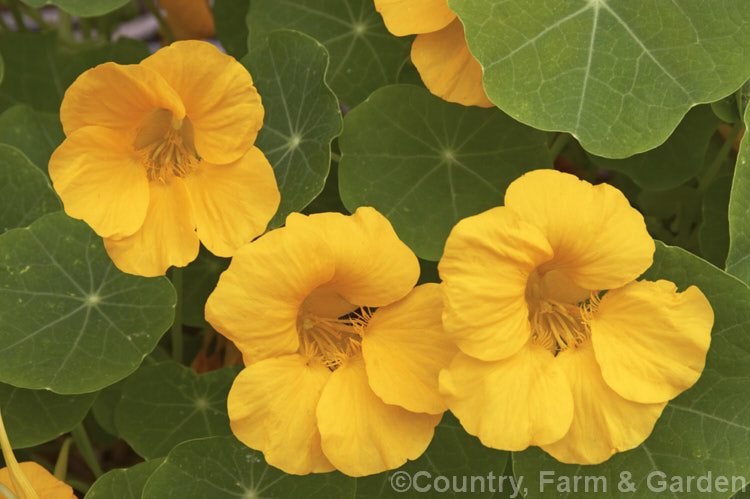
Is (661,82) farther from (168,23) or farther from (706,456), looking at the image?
(168,23)

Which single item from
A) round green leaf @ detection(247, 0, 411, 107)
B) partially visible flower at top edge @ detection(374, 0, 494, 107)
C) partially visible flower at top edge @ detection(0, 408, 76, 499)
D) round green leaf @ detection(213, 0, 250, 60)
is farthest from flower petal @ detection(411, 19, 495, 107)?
partially visible flower at top edge @ detection(0, 408, 76, 499)

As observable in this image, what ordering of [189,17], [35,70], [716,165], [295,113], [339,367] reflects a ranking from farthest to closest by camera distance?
[189,17], [35,70], [716,165], [295,113], [339,367]

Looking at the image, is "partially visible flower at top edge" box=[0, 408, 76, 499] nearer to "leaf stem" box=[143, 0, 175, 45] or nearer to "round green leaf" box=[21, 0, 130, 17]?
"round green leaf" box=[21, 0, 130, 17]

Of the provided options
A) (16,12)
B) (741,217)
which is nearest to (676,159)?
(741,217)

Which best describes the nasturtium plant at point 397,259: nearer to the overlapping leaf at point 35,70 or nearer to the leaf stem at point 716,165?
the leaf stem at point 716,165

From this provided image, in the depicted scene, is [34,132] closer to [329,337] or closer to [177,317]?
[177,317]
